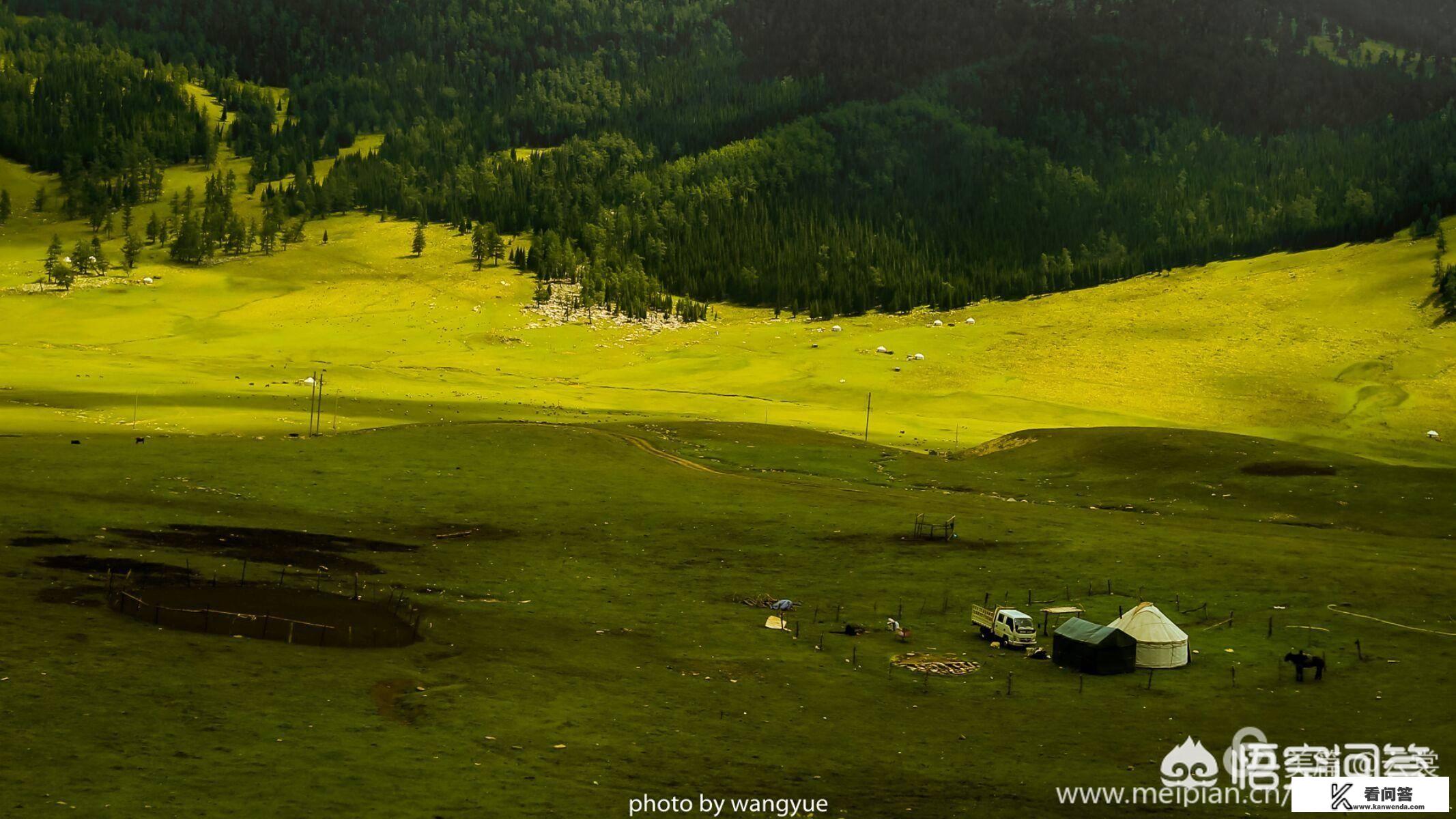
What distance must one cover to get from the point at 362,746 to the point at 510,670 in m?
10.7

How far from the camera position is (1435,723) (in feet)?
151

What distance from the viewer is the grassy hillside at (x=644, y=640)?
120 feet

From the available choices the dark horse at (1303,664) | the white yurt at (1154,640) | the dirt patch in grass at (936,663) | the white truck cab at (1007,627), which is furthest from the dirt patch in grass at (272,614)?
the dark horse at (1303,664)

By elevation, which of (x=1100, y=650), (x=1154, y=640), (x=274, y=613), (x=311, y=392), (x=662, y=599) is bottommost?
(x=662, y=599)

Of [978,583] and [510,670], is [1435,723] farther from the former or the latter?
[510,670]

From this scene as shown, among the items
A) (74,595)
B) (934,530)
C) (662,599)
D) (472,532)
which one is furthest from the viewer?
(934,530)

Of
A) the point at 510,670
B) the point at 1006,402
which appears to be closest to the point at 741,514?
the point at 510,670

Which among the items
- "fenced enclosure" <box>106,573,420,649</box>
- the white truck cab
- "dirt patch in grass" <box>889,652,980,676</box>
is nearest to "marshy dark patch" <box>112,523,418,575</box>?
"fenced enclosure" <box>106,573,420,649</box>

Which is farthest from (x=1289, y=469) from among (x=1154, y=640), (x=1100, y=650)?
(x=1100, y=650)

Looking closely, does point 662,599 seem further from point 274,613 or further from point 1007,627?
point 274,613

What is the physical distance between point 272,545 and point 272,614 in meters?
16.4

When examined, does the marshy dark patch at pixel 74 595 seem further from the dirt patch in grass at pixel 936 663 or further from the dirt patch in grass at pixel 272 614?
the dirt patch in grass at pixel 936 663

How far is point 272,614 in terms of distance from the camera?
52.4 m

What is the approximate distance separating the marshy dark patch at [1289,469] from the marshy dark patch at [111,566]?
88092 millimetres
